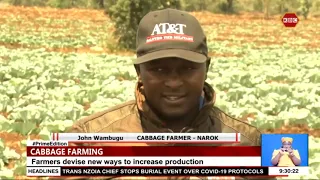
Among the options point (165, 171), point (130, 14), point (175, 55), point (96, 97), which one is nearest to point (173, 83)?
point (175, 55)

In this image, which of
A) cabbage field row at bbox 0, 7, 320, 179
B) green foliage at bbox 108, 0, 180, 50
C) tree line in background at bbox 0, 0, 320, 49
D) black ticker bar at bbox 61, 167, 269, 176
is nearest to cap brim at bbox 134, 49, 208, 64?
black ticker bar at bbox 61, 167, 269, 176

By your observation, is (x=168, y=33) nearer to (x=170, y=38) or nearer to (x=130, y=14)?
(x=170, y=38)

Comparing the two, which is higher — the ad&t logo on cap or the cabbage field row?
the cabbage field row

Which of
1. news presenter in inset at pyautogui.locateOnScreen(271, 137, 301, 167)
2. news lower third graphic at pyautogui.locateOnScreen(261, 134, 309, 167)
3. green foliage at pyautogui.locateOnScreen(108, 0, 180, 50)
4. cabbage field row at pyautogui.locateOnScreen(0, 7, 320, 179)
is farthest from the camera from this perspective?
green foliage at pyautogui.locateOnScreen(108, 0, 180, 50)

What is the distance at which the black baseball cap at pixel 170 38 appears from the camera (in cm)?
318

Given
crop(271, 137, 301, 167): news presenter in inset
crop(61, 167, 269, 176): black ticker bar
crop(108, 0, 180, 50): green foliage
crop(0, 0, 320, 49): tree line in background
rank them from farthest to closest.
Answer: crop(0, 0, 320, 49): tree line in background → crop(108, 0, 180, 50): green foliage → crop(271, 137, 301, 167): news presenter in inset → crop(61, 167, 269, 176): black ticker bar

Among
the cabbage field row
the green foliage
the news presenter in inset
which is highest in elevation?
the green foliage

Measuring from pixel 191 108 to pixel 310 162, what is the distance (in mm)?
3467

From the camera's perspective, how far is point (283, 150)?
13.0 feet

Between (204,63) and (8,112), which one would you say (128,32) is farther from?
(204,63)

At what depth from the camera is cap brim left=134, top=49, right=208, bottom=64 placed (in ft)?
10.3

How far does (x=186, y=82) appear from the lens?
323 cm

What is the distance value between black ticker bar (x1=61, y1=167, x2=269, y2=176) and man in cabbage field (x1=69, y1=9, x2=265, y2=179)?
0.24 metres

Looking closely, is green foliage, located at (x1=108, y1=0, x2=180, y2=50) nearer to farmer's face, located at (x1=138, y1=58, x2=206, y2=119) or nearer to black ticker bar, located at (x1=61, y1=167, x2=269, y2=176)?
black ticker bar, located at (x1=61, y1=167, x2=269, y2=176)
